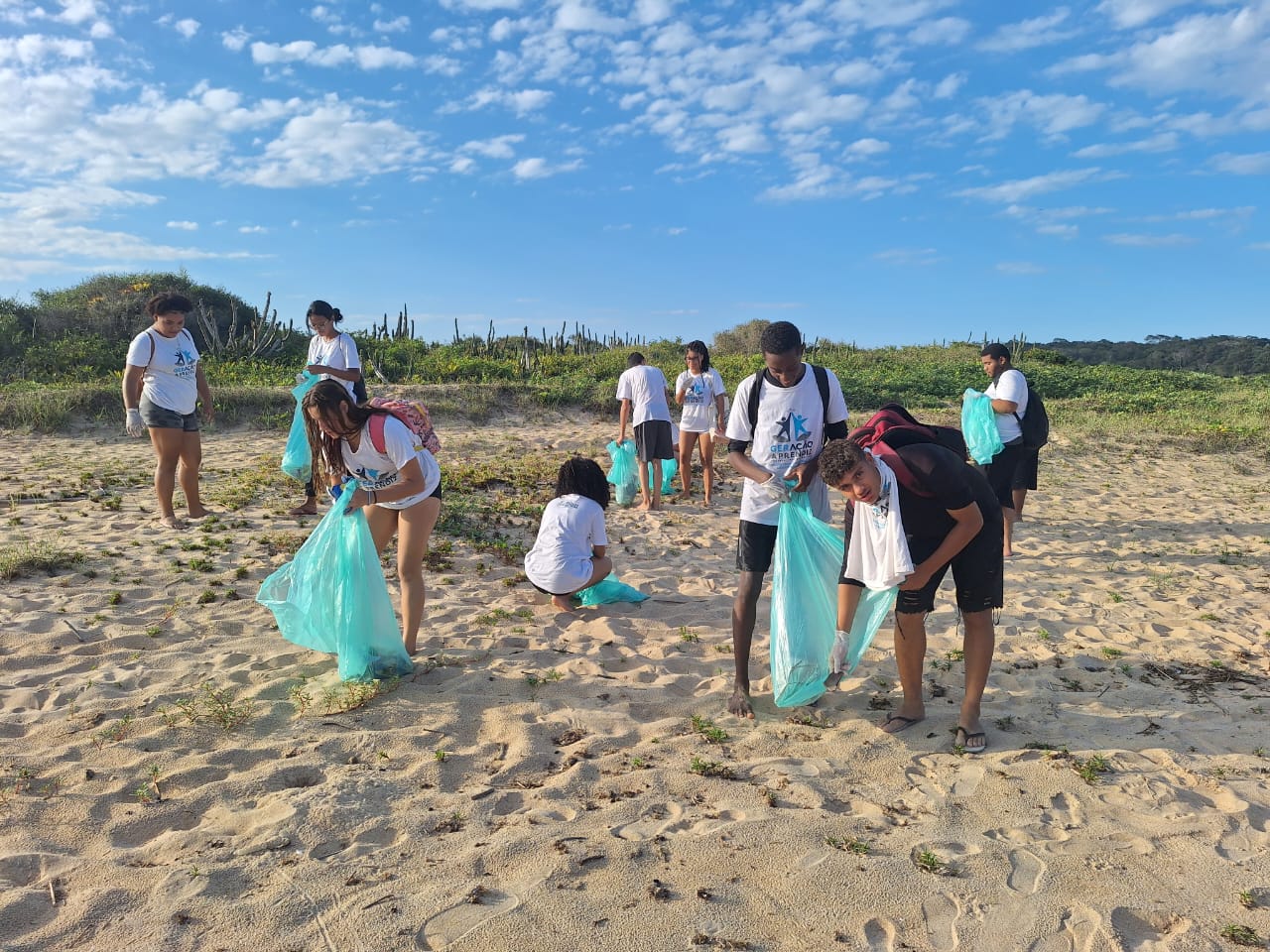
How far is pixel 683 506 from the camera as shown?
819 centimetres

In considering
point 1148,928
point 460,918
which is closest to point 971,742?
point 1148,928

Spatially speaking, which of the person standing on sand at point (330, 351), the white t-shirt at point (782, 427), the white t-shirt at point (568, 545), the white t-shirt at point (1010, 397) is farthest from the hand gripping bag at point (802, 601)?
the person standing on sand at point (330, 351)

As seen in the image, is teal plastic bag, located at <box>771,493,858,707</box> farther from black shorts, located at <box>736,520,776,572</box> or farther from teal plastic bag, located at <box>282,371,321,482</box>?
teal plastic bag, located at <box>282,371,321,482</box>

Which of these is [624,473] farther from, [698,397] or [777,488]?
[777,488]

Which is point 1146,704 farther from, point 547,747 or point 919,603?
point 547,747

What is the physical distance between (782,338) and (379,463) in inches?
75.3

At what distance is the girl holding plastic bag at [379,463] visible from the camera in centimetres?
361

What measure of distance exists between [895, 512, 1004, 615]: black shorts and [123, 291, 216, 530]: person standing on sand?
5.39 m

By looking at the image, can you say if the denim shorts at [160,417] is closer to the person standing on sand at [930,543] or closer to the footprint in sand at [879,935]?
the person standing on sand at [930,543]

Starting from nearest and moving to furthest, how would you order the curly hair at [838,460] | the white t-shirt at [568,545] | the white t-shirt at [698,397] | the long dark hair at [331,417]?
the curly hair at [838,460]
the long dark hair at [331,417]
the white t-shirt at [568,545]
the white t-shirt at [698,397]

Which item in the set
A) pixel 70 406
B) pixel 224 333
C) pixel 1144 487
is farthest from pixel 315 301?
pixel 224 333

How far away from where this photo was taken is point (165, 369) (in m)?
6.06

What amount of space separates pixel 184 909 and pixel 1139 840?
9.93ft

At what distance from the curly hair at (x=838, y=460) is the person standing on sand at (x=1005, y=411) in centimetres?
347
